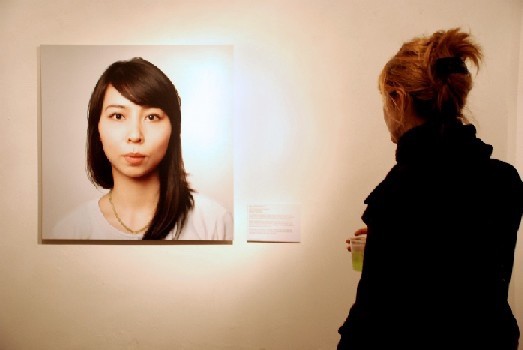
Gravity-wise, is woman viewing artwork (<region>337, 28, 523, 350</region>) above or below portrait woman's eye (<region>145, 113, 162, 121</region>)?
below

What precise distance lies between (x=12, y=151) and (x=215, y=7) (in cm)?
93

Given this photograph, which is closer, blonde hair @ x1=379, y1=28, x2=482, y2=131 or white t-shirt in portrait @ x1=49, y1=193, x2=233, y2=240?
blonde hair @ x1=379, y1=28, x2=482, y2=131

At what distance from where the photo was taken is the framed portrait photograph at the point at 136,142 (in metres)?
1.42

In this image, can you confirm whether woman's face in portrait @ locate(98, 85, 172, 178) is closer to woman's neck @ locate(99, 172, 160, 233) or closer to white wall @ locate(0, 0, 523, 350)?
woman's neck @ locate(99, 172, 160, 233)

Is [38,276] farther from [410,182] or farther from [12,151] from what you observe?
[410,182]

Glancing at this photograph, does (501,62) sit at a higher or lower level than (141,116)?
higher

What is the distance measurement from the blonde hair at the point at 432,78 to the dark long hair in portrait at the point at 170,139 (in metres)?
0.83

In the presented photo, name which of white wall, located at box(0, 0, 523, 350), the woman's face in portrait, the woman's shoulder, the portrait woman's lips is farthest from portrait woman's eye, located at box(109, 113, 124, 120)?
the woman's shoulder

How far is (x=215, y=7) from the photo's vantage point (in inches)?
57.0

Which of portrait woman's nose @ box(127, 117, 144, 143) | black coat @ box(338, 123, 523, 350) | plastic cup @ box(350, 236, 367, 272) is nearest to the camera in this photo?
black coat @ box(338, 123, 523, 350)

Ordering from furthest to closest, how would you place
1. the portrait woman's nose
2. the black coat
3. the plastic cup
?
the portrait woman's nose, the plastic cup, the black coat

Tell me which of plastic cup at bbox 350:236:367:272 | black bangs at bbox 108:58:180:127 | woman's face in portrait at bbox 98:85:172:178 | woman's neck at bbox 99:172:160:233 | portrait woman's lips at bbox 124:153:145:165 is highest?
black bangs at bbox 108:58:180:127

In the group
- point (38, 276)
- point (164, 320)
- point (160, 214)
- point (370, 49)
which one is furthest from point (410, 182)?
point (38, 276)

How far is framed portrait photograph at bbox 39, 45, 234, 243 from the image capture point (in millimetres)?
1418
